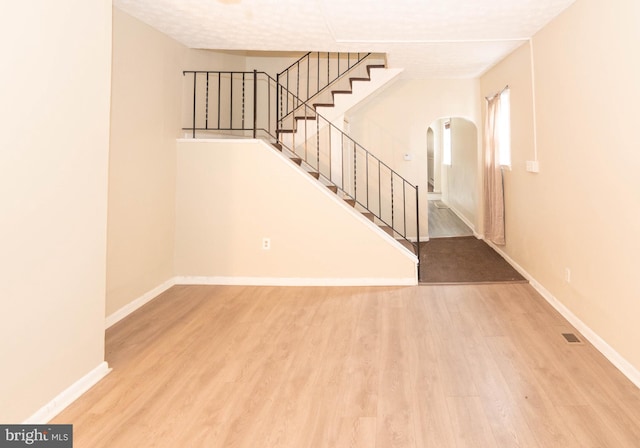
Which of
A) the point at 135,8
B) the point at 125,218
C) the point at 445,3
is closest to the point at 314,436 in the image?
the point at 125,218

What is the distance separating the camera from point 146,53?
4.02m

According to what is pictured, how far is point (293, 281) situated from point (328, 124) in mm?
2762

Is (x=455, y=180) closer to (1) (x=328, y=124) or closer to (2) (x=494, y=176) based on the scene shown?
(2) (x=494, y=176)

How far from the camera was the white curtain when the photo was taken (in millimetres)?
5496

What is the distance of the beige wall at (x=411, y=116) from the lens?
6703mm

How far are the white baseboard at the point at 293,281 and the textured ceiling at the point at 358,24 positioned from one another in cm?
280

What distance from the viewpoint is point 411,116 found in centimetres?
683

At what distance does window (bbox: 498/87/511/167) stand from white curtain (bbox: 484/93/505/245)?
4cm

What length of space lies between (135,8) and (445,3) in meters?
2.83

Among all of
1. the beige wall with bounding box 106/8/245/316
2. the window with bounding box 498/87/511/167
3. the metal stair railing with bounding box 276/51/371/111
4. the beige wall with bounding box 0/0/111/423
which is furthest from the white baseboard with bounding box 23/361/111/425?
the metal stair railing with bounding box 276/51/371/111

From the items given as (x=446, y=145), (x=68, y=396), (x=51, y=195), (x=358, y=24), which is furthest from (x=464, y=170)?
(x=68, y=396)

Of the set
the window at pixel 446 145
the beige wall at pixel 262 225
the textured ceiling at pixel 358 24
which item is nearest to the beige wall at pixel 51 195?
the textured ceiling at pixel 358 24

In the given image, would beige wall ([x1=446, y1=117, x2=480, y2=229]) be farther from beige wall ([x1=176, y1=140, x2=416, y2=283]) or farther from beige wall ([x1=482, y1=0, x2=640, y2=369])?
beige wall ([x1=176, y1=140, x2=416, y2=283])

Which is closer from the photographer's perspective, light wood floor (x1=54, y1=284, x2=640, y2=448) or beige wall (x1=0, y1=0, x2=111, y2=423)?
beige wall (x1=0, y1=0, x2=111, y2=423)
